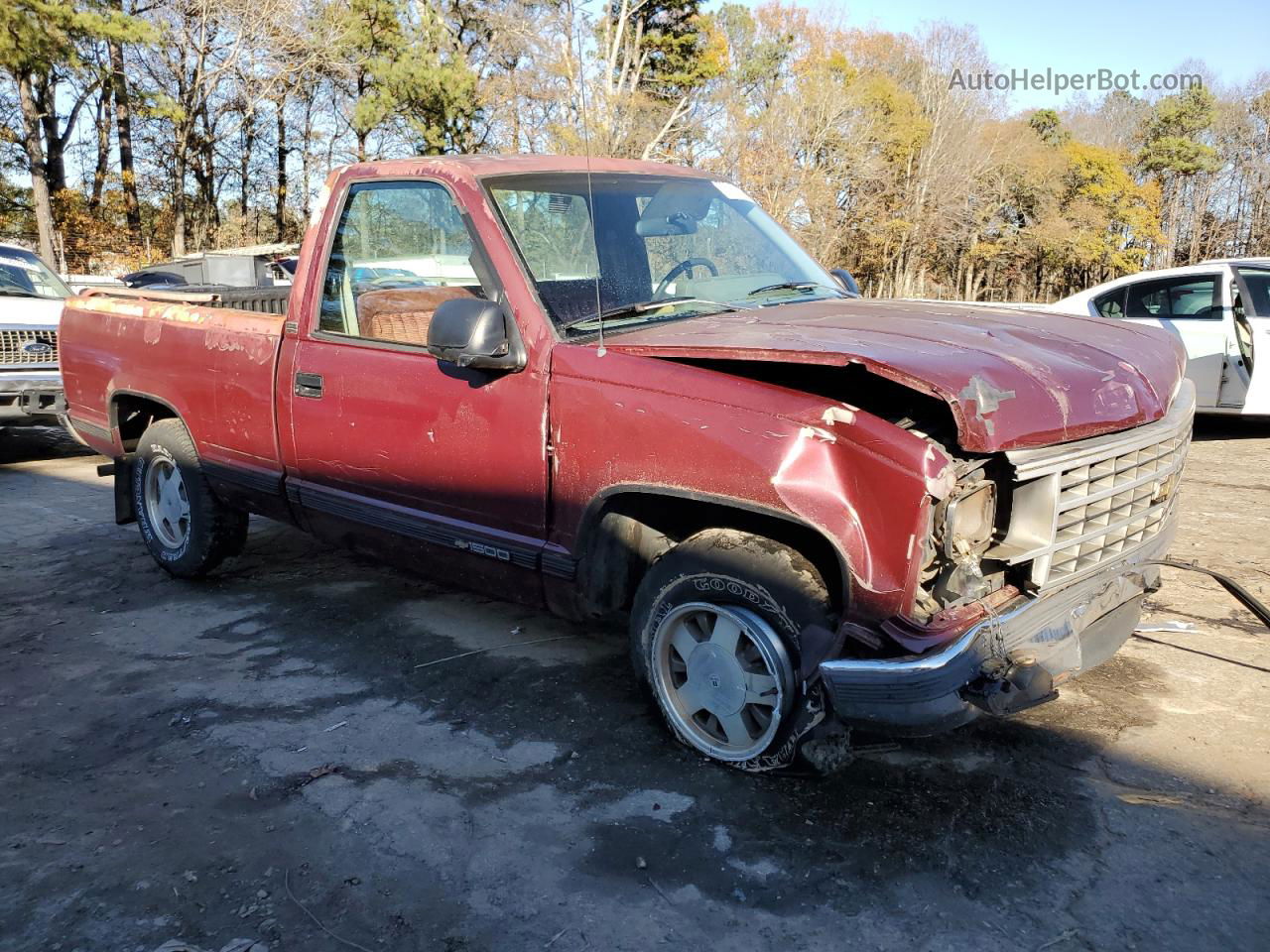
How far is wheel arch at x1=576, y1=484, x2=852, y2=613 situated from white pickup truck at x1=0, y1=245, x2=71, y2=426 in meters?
6.12

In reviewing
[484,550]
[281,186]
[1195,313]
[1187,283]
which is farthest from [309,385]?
[281,186]

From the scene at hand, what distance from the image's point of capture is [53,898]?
8.56 feet

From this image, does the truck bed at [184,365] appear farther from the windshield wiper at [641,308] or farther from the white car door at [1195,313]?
the white car door at [1195,313]

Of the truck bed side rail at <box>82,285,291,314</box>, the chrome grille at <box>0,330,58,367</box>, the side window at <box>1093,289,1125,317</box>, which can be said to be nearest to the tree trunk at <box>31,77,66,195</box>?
the chrome grille at <box>0,330,58,367</box>

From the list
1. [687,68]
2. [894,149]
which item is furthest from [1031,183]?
[687,68]

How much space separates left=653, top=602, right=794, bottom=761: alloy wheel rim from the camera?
298 cm

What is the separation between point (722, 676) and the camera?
3.14 metres

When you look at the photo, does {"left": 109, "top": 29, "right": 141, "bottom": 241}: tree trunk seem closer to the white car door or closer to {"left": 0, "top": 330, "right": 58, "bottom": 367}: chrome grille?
{"left": 0, "top": 330, "right": 58, "bottom": 367}: chrome grille

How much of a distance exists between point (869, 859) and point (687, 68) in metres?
36.0

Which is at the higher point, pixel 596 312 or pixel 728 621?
pixel 596 312

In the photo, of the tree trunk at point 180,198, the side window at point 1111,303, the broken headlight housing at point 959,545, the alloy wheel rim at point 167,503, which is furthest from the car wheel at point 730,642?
the tree trunk at point 180,198

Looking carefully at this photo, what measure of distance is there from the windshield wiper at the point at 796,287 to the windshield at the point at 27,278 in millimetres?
8101

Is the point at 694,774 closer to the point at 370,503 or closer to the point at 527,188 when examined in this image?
the point at 370,503

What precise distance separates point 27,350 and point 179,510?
14.9 ft
